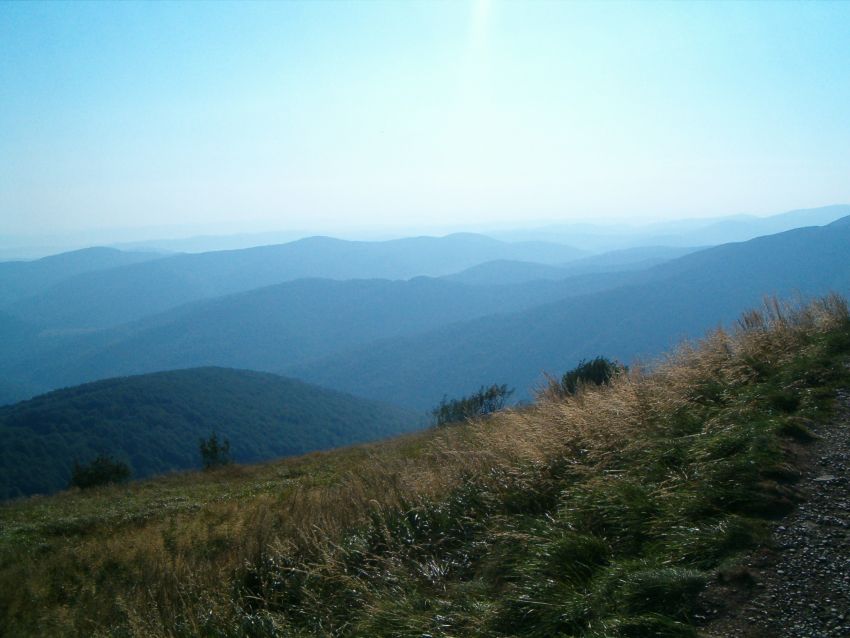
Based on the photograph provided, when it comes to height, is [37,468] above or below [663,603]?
below

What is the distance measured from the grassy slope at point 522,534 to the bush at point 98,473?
1889 centimetres

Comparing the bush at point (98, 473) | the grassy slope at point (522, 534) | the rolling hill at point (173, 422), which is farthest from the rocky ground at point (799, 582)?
the rolling hill at point (173, 422)

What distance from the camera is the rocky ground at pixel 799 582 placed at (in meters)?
3.09

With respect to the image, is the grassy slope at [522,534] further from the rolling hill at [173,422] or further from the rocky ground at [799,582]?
the rolling hill at [173,422]

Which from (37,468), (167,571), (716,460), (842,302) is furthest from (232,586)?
(37,468)

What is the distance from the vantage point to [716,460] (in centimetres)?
491

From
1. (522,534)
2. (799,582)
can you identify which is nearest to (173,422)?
(522,534)

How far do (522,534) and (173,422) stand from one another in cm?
13572

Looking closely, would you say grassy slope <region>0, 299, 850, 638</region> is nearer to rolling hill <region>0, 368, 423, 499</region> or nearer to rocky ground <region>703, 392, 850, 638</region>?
rocky ground <region>703, 392, 850, 638</region>

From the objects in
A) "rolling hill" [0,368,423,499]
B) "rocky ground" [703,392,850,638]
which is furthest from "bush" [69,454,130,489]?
"rolling hill" [0,368,423,499]

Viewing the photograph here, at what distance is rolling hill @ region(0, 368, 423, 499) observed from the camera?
98.6 m

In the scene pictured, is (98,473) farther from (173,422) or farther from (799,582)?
(173,422)

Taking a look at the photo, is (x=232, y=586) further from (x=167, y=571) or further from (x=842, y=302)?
(x=842, y=302)

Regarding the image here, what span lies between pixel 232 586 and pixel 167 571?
1001 mm
